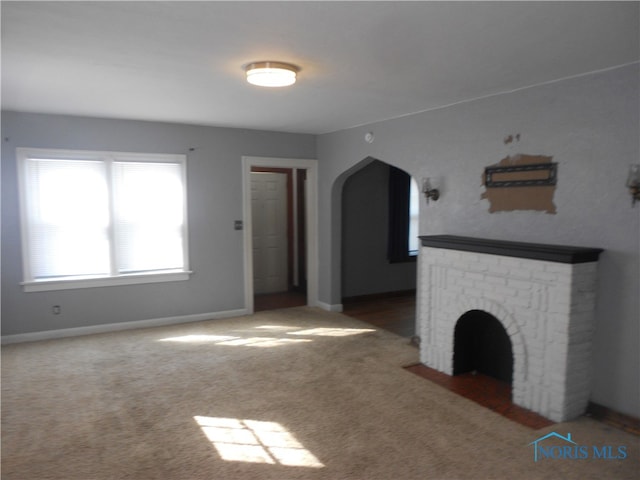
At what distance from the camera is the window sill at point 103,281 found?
4781 mm

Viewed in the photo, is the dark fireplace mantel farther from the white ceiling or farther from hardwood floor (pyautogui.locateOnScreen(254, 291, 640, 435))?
the white ceiling

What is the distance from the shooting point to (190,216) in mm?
5512

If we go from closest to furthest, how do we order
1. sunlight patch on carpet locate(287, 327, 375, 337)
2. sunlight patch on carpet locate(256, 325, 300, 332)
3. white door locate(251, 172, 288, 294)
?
sunlight patch on carpet locate(287, 327, 375, 337) → sunlight patch on carpet locate(256, 325, 300, 332) → white door locate(251, 172, 288, 294)

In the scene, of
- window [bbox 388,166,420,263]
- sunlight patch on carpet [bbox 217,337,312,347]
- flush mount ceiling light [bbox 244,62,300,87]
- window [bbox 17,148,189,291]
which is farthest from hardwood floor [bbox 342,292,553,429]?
flush mount ceiling light [bbox 244,62,300,87]

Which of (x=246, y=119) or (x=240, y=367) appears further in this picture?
(x=246, y=119)

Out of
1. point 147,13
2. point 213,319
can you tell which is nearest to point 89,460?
point 147,13

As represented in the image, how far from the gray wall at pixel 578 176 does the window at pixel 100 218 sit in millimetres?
3200

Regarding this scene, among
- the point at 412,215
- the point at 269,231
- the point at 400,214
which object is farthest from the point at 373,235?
the point at 269,231

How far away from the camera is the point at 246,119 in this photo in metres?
5.05

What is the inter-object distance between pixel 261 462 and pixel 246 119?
3.69 meters

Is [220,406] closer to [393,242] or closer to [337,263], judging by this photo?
[337,263]

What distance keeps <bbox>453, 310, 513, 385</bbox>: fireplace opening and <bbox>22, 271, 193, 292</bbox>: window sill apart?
11.1ft

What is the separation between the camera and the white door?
7.29 meters

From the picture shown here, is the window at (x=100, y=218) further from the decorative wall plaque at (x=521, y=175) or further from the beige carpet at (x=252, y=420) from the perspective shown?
the decorative wall plaque at (x=521, y=175)
